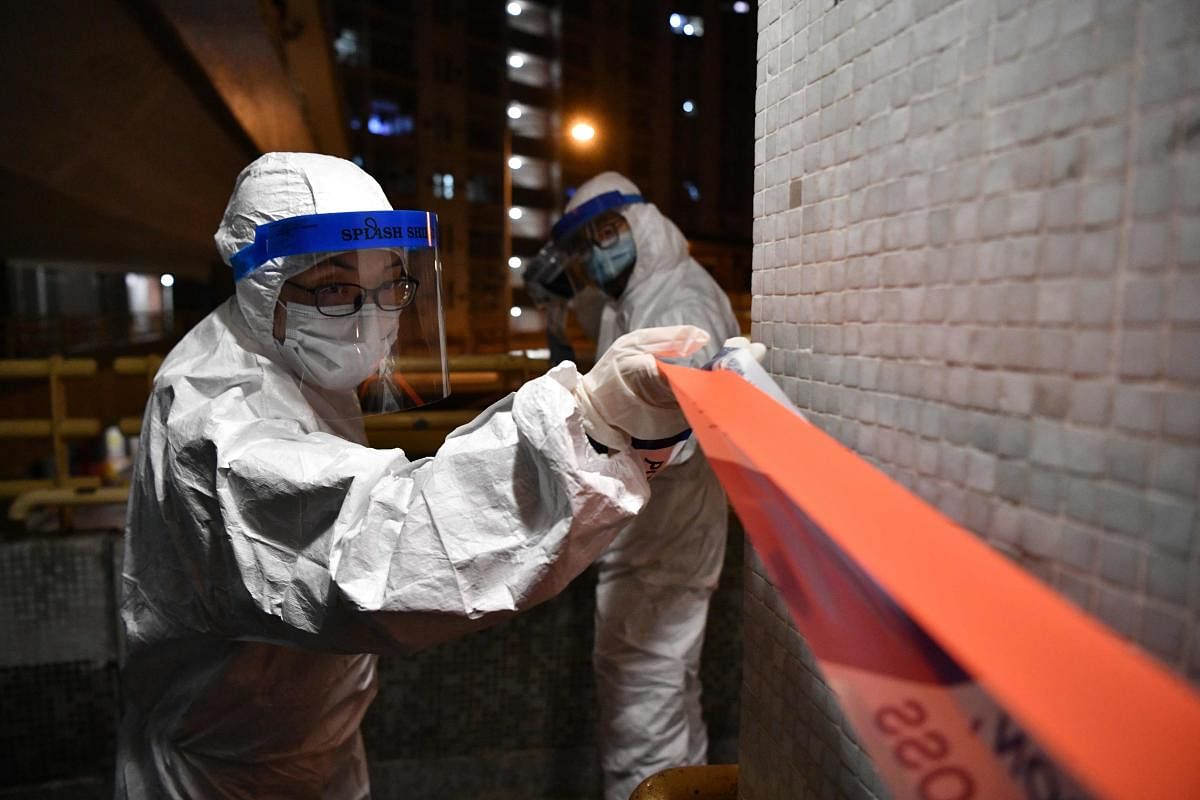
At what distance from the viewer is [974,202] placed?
687 mm

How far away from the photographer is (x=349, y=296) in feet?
5.18

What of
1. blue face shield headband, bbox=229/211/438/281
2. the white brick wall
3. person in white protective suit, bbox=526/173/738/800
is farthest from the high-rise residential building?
the white brick wall

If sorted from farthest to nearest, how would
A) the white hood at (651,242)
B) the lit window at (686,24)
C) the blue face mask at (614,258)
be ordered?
1. the lit window at (686,24)
2. the blue face mask at (614,258)
3. the white hood at (651,242)

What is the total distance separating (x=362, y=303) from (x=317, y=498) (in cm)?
57

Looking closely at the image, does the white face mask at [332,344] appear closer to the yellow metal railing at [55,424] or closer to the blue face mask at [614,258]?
the blue face mask at [614,258]

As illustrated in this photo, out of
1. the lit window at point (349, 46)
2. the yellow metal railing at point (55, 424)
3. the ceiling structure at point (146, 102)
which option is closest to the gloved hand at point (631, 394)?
the yellow metal railing at point (55, 424)

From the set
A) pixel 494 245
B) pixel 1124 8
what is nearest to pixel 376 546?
pixel 1124 8

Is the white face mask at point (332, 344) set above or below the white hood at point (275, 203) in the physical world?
below

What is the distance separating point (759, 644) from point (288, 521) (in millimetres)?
754

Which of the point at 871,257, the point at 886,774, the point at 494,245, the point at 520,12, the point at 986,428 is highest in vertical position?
the point at 520,12

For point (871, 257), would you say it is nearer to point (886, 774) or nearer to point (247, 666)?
point (886, 774)

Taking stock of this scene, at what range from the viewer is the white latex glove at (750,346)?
3.55 ft

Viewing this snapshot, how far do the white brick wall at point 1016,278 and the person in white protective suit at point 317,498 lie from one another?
1.18 feet

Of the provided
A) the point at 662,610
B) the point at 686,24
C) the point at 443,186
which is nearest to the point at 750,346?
the point at 662,610
